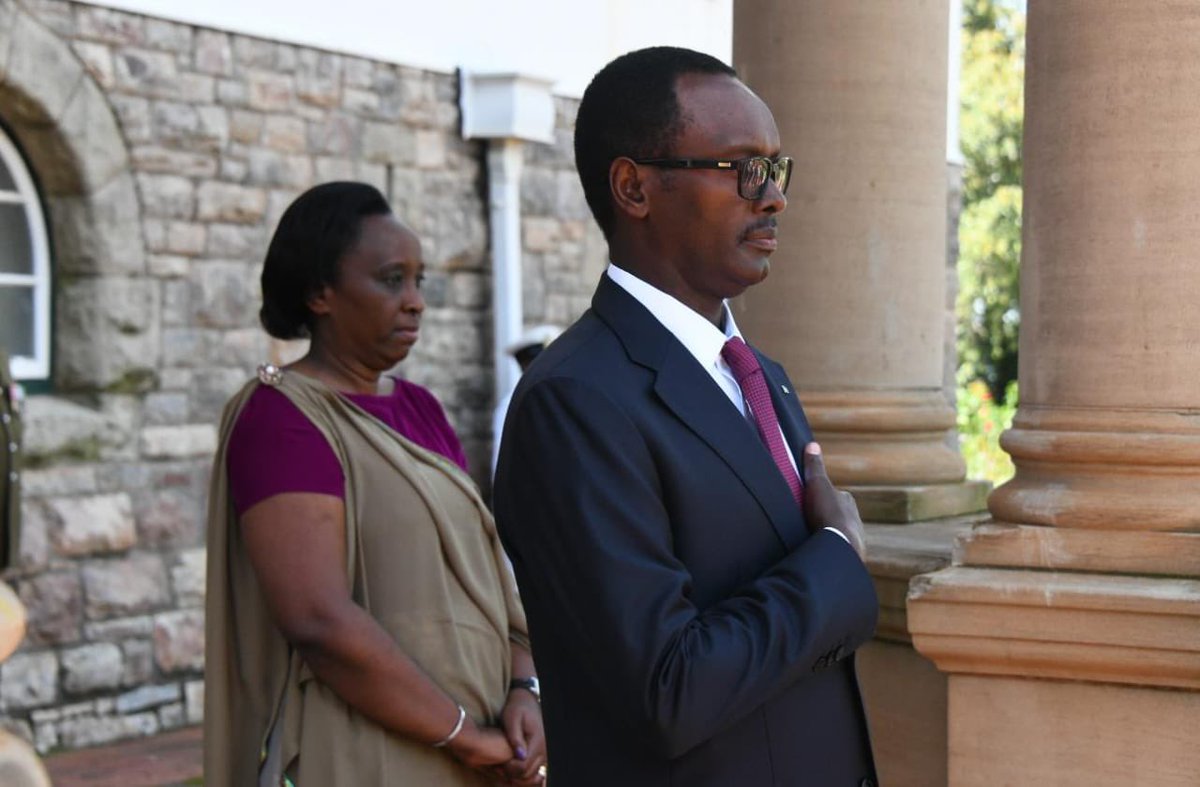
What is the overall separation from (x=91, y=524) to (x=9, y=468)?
3.14 ft

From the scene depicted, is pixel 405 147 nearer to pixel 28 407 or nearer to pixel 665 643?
pixel 28 407

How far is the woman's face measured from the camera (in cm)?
310

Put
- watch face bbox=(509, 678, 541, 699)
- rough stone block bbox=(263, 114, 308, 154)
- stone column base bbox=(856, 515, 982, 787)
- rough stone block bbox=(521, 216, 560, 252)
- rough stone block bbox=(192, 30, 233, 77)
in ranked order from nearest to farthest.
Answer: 1. watch face bbox=(509, 678, 541, 699)
2. stone column base bbox=(856, 515, 982, 787)
3. rough stone block bbox=(192, 30, 233, 77)
4. rough stone block bbox=(263, 114, 308, 154)
5. rough stone block bbox=(521, 216, 560, 252)

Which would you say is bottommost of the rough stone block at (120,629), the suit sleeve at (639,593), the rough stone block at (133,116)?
the rough stone block at (120,629)

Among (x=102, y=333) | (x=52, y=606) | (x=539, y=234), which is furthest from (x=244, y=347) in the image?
(x=539, y=234)

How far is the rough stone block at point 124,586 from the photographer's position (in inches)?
274

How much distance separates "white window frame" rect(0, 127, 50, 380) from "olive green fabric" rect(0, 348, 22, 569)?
883 mm

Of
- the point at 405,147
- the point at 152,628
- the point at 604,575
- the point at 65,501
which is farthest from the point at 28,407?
the point at 604,575

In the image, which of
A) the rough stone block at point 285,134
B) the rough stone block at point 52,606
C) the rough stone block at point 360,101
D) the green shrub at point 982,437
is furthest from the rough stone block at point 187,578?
the green shrub at point 982,437

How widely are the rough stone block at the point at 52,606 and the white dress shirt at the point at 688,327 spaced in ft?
17.2

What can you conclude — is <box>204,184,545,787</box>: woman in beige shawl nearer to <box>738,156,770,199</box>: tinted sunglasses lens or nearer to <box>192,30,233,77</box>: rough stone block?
<box>738,156,770,199</box>: tinted sunglasses lens

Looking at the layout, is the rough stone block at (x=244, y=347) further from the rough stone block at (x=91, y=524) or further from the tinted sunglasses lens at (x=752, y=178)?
the tinted sunglasses lens at (x=752, y=178)

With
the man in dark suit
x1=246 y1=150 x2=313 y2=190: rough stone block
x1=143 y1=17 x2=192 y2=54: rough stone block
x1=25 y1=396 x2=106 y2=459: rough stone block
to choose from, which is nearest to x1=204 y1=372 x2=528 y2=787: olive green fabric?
the man in dark suit

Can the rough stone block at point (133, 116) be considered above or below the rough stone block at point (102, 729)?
above
